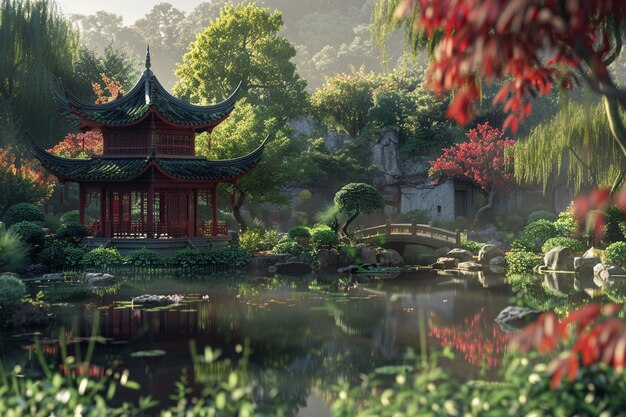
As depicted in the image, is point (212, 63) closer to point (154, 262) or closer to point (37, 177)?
point (37, 177)

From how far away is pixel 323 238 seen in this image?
2831 centimetres

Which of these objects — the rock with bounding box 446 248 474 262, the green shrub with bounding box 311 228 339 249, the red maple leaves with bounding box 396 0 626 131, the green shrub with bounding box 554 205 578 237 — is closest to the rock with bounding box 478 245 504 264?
the rock with bounding box 446 248 474 262

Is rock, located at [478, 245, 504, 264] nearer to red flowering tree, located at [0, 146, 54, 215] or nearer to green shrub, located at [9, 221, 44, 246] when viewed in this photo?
green shrub, located at [9, 221, 44, 246]

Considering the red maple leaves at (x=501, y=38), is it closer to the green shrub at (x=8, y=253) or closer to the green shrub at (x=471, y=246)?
the green shrub at (x=8, y=253)

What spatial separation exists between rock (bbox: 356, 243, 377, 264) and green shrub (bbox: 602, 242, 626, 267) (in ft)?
25.2

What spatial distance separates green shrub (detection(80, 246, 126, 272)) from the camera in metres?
25.7

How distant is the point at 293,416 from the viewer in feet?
30.4

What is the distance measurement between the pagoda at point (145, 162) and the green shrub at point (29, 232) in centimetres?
281

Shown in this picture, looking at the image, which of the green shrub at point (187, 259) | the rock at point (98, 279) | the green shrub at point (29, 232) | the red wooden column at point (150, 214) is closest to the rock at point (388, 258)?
the green shrub at point (187, 259)

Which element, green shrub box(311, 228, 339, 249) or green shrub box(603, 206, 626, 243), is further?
green shrub box(311, 228, 339, 249)

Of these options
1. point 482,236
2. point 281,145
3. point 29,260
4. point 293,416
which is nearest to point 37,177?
point 29,260

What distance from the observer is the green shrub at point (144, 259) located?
26062 millimetres

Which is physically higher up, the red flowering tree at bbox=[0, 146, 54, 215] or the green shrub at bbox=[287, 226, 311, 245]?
the red flowering tree at bbox=[0, 146, 54, 215]

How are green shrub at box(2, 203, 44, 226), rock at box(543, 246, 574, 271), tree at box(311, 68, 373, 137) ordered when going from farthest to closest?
tree at box(311, 68, 373, 137) < green shrub at box(2, 203, 44, 226) < rock at box(543, 246, 574, 271)
